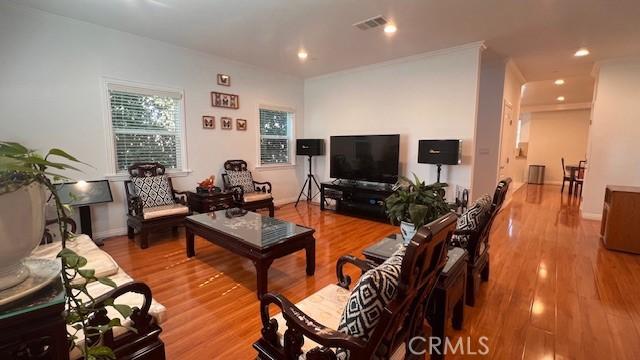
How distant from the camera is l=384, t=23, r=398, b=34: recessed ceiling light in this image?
3469mm

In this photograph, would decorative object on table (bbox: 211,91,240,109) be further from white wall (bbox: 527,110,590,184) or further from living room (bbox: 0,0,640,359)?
white wall (bbox: 527,110,590,184)

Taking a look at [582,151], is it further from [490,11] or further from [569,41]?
[490,11]

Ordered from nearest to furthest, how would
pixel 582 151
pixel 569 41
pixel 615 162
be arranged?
pixel 569 41
pixel 615 162
pixel 582 151

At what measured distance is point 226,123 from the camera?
5047 mm

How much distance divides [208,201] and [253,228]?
5.52 ft

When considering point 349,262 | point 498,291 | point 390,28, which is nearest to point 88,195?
point 349,262

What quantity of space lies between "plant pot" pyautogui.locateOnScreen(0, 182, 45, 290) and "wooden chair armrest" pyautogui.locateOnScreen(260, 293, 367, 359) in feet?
2.71

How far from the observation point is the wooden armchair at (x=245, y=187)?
4.62 metres

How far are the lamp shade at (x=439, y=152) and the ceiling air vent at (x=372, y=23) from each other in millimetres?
1851

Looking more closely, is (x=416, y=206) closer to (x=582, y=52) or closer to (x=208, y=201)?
(x=208, y=201)

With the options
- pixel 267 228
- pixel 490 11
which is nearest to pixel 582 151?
pixel 490 11

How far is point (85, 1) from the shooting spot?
3.01m

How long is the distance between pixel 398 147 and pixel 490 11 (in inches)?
87.4

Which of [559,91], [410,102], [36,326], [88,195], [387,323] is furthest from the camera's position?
[559,91]
